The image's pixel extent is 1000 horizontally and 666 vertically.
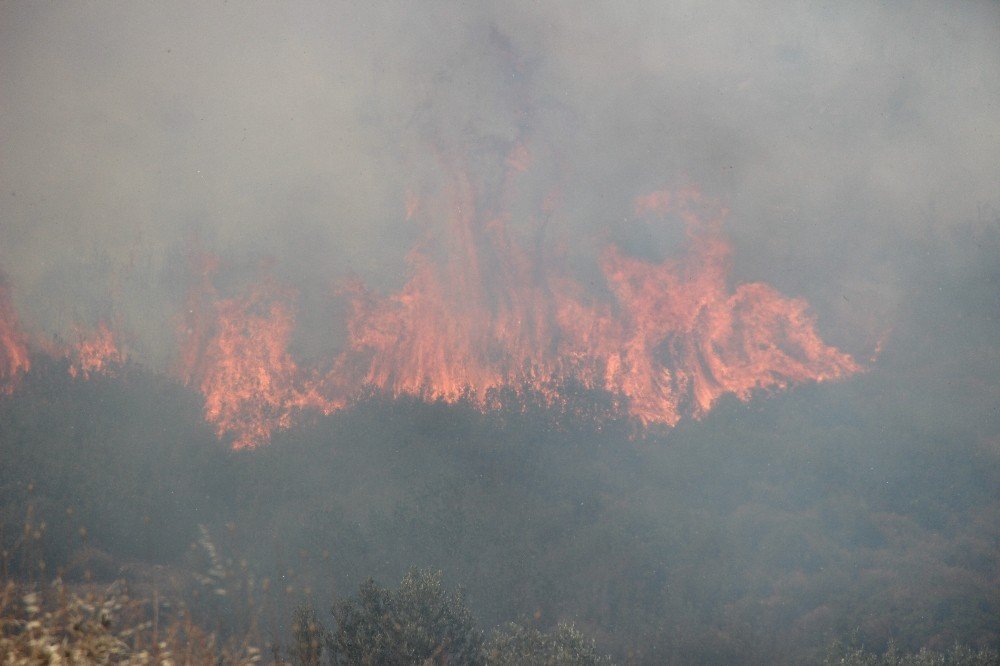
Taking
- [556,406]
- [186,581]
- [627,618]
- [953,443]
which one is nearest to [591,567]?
[627,618]

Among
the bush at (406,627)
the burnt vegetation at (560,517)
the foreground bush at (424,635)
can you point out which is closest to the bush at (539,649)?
the foreground bush at (424,635)

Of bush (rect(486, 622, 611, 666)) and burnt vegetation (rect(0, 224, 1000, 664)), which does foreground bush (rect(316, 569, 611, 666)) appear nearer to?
bush (rect(486, 622, 611, 666))

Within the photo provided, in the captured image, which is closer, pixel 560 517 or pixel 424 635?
pixel 424 635

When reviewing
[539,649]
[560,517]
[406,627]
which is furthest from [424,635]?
[560,517]

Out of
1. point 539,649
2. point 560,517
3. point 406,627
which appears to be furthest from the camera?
point 560,517

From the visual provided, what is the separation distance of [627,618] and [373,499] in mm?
64301

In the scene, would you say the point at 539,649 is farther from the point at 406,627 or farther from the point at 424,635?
→ the point at 406,627

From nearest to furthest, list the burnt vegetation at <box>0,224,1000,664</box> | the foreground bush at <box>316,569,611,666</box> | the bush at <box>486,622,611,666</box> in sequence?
the bush at <box>486,622,611,666</box>, the foreground bush at <box>316,569,611,666</box>, the burnt vegetation at <box>0,224,1000,664</box>

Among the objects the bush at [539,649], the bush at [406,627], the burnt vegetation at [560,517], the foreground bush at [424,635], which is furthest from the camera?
the burnt vegetation at [560,517]

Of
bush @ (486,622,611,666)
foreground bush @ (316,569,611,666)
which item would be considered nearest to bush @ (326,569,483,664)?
foreground bush @ (316,569,611,666)

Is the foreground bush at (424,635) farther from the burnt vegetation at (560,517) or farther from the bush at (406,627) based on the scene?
the burnt vegetation at (560,517)

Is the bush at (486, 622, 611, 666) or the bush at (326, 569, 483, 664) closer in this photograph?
the bush at (486, 622, 611, 666)

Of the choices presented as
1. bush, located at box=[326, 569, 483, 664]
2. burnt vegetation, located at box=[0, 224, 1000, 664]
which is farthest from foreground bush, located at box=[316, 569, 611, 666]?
burnt vegetation, located at box=[0, 224, 1000, 664]

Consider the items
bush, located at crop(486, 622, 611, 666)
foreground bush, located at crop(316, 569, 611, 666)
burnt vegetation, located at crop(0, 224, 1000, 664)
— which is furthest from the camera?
burnt vegetation, located at crop(0, 224, 1000, 664)
